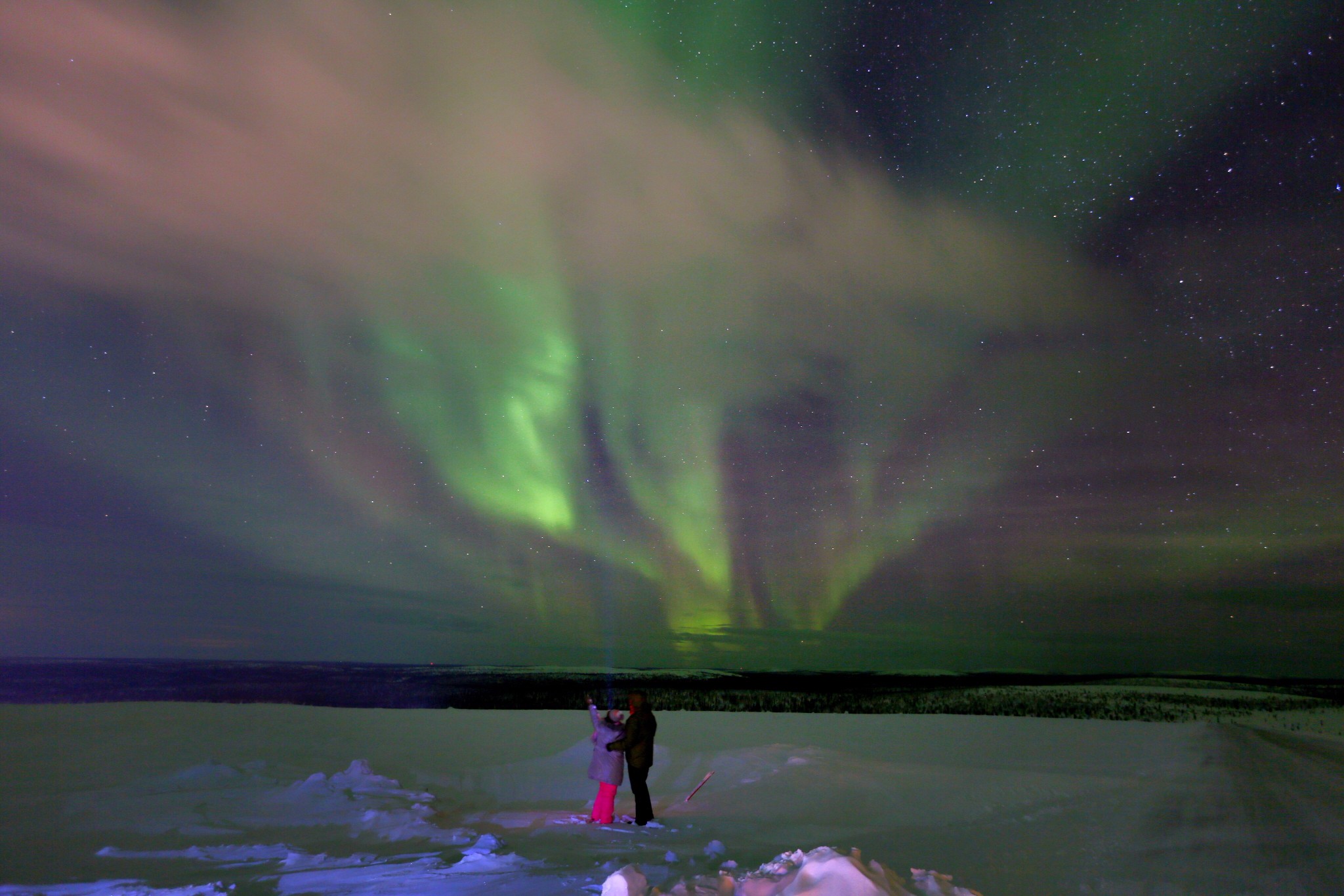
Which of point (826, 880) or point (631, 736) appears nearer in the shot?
point (826, 880)

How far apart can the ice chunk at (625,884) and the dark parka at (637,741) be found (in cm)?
404

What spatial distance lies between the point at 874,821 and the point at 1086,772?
6053 millimetres

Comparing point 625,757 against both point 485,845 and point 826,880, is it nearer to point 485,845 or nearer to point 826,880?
point 485,845

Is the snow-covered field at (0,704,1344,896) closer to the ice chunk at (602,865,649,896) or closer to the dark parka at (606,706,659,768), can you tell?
the ice chunk at (602,865,649,896)

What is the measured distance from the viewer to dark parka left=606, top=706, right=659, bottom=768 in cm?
1063

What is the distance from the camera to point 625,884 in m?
6.29

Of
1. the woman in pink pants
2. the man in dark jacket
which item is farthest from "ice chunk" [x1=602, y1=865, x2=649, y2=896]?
the woman in pink pants

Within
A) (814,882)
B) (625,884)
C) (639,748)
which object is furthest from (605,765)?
(814,882)

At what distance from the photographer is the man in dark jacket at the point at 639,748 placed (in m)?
10.4

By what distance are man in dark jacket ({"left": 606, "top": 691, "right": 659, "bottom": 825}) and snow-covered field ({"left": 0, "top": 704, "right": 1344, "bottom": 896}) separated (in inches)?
13.3

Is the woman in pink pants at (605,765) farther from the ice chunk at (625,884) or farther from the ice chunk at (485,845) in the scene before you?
the ice chunk at (625,884)

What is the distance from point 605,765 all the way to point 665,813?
1241mm

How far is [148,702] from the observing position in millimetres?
23422

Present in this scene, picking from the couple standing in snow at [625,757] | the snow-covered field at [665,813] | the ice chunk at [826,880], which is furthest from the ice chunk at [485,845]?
the ice chunk at [826,880]
